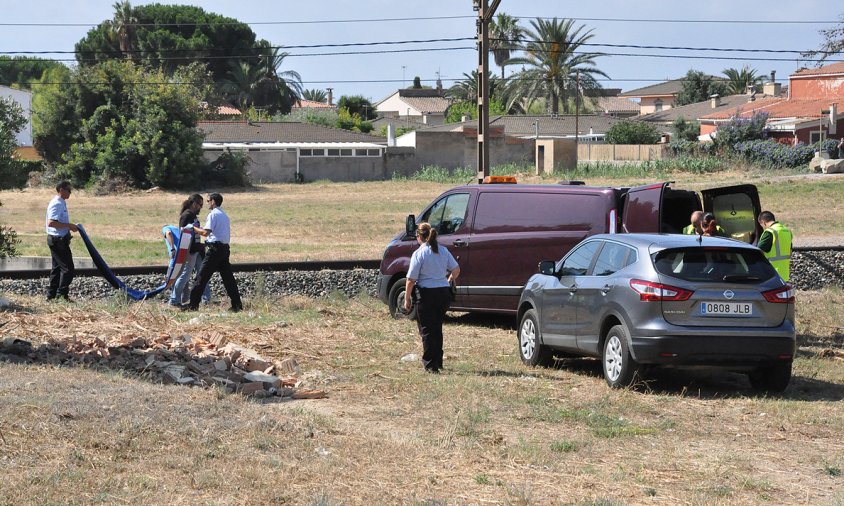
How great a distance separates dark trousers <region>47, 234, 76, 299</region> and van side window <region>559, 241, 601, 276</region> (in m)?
8.07

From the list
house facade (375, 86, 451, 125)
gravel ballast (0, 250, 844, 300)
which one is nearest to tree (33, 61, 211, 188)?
gravel ballast (0, 250, 844, 300)

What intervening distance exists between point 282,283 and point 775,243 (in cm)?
A: 908

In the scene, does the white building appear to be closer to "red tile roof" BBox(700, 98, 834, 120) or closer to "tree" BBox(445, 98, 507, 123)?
"tree" BBox(445, 98, 507, 123)

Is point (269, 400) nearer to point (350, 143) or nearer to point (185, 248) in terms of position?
point (185, 248)

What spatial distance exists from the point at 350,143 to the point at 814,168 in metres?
29.4

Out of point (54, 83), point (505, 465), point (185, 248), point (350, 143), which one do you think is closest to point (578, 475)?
point (505, 465)

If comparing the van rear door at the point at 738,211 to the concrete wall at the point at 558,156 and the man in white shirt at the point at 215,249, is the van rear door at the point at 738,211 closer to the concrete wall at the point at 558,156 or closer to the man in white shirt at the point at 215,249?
the man in white shirt at the point at 215,249

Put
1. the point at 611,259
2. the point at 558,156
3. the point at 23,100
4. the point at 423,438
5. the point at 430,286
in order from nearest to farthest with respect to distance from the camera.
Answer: the point at 423,438 < the point at 611,259 < the point at 430,286 < the point at 558,156 < the point at 23,100

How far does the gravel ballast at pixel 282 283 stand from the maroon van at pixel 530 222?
11.6 ft

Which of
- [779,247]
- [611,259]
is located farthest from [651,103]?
[611,259]

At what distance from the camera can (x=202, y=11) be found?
103 m

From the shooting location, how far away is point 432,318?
37.7 ft

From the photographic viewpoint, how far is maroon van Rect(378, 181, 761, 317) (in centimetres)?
1413

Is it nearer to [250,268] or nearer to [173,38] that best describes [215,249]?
[250,268]
